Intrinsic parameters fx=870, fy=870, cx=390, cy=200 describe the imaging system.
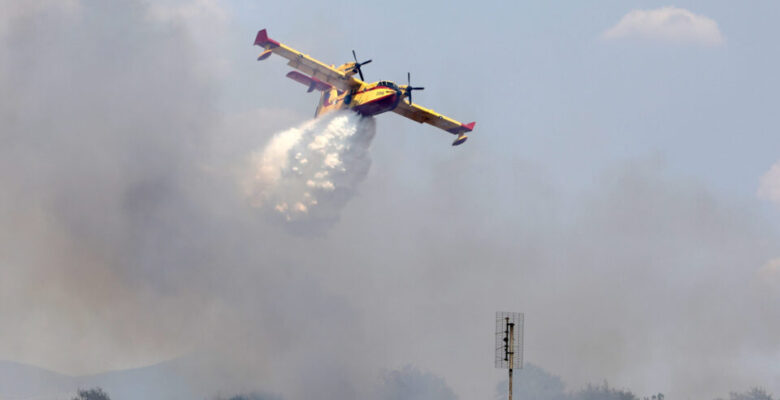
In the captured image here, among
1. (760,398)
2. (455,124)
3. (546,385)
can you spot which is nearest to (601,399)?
(546,385)

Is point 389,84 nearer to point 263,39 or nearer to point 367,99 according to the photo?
point 367,99

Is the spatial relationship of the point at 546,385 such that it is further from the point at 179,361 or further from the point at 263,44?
the point at 263,44

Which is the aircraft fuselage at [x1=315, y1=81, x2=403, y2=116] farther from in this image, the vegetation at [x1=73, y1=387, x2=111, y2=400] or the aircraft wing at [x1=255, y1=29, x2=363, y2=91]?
the vegetation at [x1=73, y1=387, x2=111, y2=400]

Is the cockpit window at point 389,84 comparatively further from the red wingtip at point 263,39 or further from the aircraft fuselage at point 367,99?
the red wingtip at point 263,39

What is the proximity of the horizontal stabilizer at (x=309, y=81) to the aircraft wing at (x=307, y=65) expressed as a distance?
326 cm

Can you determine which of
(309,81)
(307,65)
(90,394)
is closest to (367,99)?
(307,65)

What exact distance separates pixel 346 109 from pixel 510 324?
30.8m

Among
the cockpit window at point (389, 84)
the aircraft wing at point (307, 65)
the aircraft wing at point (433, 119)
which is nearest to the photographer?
the cockpit window at point (389, 84)

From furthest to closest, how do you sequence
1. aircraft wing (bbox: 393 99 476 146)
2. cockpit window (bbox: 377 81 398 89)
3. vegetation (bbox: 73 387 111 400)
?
vegetation (bbox: 73 387 111 400) → aircraft wing (bbox: 393 99 476 146) → cockpit window (bbox: 377 81 398 89)

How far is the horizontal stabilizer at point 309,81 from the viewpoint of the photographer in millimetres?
87062

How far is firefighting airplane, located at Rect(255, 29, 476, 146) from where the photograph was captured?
7956 cm

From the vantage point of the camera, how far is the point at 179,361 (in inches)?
5217

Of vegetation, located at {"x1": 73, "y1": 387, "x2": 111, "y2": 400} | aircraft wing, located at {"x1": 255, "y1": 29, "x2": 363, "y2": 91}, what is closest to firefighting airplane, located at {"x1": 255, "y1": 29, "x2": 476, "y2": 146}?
aircraft wing, located at {"x1": 255, "y1": 29, "x2": 363, "y2": 91}

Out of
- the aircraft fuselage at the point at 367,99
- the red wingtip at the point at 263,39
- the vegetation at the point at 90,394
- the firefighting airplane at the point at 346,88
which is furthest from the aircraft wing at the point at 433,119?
the vegetation at the point at 90,394
